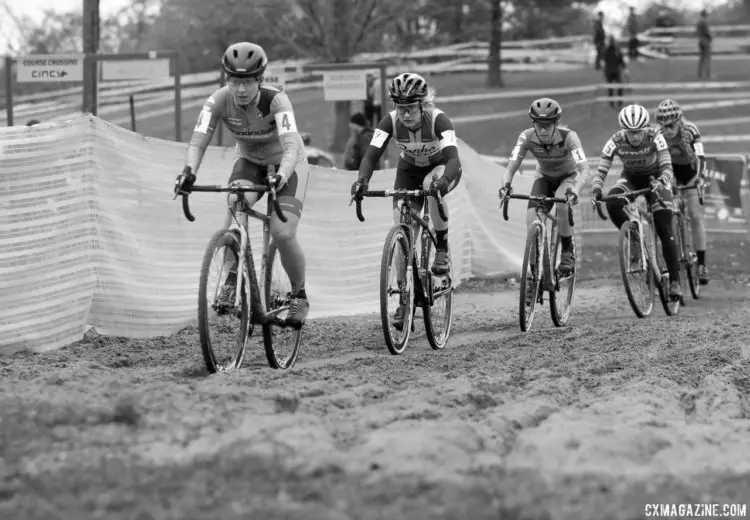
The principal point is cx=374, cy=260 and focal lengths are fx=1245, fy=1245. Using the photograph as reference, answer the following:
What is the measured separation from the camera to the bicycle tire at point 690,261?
1481 centimetres

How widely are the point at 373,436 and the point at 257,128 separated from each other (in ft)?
10.9

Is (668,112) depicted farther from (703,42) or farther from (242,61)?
(703,42)

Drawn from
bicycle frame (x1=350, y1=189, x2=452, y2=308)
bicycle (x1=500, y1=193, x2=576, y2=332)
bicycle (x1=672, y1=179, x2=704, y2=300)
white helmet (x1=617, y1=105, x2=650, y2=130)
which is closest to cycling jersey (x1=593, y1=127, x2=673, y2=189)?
white helmet (x1=617, y1=105, x2=650, y2=130)

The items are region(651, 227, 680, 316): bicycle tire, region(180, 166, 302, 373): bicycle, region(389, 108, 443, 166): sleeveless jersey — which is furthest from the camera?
region(651, 227, 680, 316): bicycle tire

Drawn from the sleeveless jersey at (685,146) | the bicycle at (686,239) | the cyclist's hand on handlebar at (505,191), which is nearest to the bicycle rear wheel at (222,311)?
the cyclist's hand on handlebar at (505,191)

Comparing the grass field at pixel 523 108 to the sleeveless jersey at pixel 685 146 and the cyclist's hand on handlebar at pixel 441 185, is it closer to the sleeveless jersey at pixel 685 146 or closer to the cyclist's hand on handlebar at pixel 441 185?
the sleeveless jersey at pixel 685 146

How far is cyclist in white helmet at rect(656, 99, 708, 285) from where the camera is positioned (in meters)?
14.4

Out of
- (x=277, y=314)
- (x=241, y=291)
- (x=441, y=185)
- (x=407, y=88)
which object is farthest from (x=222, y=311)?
(x=407, y=88)

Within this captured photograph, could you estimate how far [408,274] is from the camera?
966 cm

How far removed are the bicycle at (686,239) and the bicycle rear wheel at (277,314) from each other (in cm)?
686

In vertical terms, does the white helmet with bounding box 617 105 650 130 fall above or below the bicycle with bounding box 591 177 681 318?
above

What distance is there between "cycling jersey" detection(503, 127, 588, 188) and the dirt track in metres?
2.86

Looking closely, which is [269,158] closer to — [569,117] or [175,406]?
[175,406]

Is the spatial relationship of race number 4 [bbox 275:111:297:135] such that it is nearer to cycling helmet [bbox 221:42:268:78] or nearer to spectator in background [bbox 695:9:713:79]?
cycling helmet [bbox 221:42:268:78]
